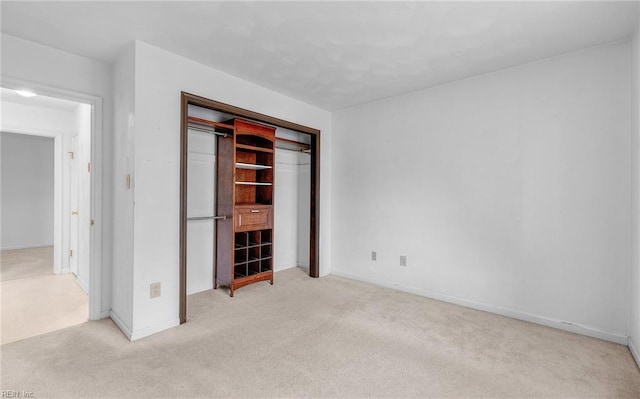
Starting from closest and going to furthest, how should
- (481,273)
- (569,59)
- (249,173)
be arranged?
(569,59)
(481,273)
(249,173)

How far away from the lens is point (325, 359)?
215 cm

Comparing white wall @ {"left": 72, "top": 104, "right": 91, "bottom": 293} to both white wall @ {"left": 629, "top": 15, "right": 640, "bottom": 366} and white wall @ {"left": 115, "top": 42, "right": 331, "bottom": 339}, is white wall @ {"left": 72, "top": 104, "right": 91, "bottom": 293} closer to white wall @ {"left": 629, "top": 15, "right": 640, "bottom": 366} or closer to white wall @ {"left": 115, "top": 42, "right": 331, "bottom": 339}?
white wall @ {"left": 115, "top": 42, "right": 331, "bottom": 339}

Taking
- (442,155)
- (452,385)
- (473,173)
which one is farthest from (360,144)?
(452,385)

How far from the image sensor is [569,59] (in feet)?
8.62

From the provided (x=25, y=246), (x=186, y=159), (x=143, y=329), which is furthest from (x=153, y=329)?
(x=25, y=246)

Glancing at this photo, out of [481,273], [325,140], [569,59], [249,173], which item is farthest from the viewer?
[325,140]

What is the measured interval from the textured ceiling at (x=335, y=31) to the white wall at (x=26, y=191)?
5473 millimetres

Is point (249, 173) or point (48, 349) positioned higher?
point (249, 173)

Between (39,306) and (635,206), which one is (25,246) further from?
(635,206)

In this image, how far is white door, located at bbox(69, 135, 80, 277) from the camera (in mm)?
4137

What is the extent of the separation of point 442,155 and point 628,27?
1681mm

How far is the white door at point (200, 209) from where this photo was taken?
11.7ft

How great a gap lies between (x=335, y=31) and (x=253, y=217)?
228cm

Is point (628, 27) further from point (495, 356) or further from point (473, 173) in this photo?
point (495, 356)
